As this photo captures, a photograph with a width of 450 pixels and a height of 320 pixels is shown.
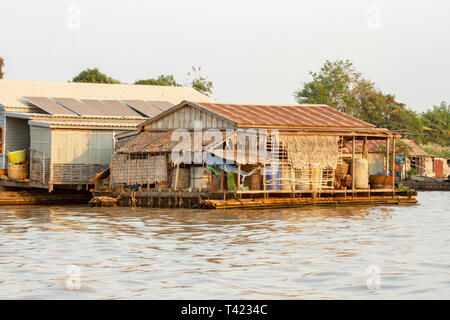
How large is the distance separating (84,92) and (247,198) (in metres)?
16.3

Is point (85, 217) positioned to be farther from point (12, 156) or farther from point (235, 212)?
point (12, 156)

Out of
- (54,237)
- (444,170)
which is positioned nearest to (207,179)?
(54,237)

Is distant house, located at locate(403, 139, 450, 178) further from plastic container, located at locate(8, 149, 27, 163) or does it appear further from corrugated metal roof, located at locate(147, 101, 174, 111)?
plastic container, located at locate(8, 149, 27, 163)

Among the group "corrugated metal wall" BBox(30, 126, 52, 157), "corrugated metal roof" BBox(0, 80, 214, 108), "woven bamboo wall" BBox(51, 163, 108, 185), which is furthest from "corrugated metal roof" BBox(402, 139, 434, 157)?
"corrugated metal wall" BBox(30, 126, 52, 157)

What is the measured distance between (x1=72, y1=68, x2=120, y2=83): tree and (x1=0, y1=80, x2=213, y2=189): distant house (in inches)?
782

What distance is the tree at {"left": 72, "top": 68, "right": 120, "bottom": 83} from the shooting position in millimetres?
61469

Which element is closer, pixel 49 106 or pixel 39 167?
pixel 39 167

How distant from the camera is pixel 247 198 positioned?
87.4 feet

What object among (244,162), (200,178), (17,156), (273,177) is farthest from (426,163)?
(17,156)

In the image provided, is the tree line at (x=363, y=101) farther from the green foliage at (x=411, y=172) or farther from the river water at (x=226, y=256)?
the river water at (x=226, y=256)

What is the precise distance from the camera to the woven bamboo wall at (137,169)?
28.8 meters

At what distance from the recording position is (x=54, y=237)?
18.3 m

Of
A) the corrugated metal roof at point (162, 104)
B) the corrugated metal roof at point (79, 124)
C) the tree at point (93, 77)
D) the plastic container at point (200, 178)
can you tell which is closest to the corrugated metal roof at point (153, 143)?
the plastic container at point (200, 178)

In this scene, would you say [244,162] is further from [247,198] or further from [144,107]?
[144,107]
